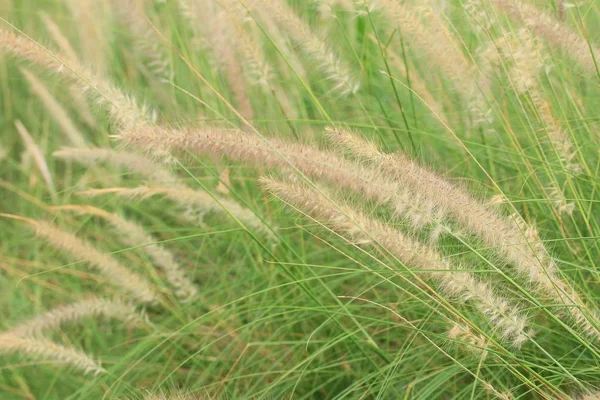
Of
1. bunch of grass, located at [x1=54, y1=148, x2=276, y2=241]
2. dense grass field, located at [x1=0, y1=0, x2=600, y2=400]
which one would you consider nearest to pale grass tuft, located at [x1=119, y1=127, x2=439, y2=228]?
dense grass field, located at [x1=0, y1=0, x2=600, y2=400]

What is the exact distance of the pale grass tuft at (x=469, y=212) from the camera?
4.53ft

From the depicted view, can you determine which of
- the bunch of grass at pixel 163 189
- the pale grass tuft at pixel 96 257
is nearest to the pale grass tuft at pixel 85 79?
the bunch of grass at pixel 163 189

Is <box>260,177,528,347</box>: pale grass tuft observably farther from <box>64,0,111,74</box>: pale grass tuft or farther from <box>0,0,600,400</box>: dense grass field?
<box>64,0,111,74</box>: pale grass tuft

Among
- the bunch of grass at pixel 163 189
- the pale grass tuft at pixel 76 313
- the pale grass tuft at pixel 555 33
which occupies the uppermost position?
the pale grass tuft at pixel 555 33

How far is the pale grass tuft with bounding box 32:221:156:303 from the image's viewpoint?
212cm

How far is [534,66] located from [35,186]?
207 centimetres

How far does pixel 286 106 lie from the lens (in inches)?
96.7

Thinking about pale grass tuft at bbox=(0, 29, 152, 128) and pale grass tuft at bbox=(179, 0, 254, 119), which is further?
pale grass tuft at bbox=(179, 0, 254, 119)

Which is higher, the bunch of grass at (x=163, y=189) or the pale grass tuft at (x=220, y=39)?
the pale grass tuft at (x=220, y=39)

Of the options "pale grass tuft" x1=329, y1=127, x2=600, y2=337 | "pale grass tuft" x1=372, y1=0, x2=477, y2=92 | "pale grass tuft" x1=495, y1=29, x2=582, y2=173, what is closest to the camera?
"pale grass tuft" x1=329, y1=127, x2=600, y2=337

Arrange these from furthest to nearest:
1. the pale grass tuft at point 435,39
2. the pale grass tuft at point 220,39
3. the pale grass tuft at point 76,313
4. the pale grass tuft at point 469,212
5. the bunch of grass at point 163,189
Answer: the pale grass tuft at point 220,39
the pale grass tuft at point 76,313
the bunch of grass at point 163,189
the pale grass tuft at point 435,39
the pale grass tuft at point 469,212

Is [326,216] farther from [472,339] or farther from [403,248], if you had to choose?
[472,339]

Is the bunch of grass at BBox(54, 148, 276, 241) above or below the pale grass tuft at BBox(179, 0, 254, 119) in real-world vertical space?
below

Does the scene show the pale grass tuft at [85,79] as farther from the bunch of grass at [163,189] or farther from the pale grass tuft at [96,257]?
the pale grass tuft at [96,257]
